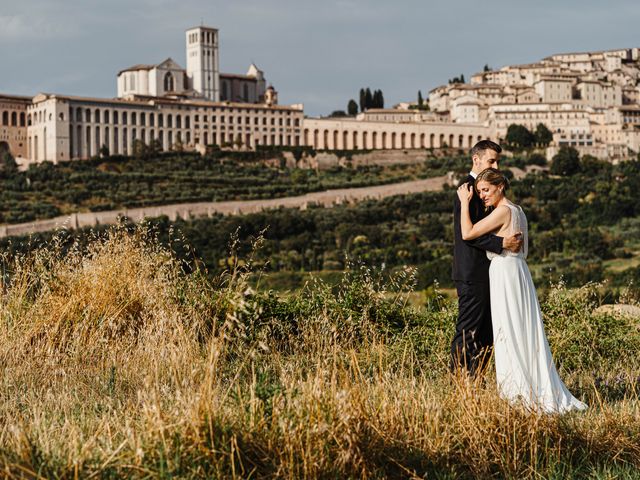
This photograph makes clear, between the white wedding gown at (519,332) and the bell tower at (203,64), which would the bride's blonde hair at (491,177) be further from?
the bell tower at (203,64)

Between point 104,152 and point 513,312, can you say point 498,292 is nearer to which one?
point 513,312

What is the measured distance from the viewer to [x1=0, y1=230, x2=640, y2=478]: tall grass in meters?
2.58

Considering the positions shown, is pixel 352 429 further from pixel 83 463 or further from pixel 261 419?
pixel 83 463

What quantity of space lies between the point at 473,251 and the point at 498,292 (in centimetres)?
27

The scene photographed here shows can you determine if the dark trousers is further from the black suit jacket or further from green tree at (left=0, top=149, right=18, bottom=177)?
green tree at (left=0, top=149, right=18, bottom=177)

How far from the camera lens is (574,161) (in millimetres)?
56156

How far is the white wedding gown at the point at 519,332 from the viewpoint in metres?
3.80

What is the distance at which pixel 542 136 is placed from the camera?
221 feet

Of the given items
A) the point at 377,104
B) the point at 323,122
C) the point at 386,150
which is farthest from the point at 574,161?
the point at 377,104

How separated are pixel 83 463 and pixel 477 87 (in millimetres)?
78098

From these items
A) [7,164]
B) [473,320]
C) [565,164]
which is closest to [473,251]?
[473,320]

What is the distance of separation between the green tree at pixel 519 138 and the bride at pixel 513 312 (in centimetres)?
6364

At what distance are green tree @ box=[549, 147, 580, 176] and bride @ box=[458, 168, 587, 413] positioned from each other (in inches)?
2102

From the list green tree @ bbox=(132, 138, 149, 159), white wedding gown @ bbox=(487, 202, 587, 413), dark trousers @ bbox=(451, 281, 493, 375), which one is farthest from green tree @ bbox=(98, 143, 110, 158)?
white wedding gown @ bbox=(487, 202, 587, 413)
